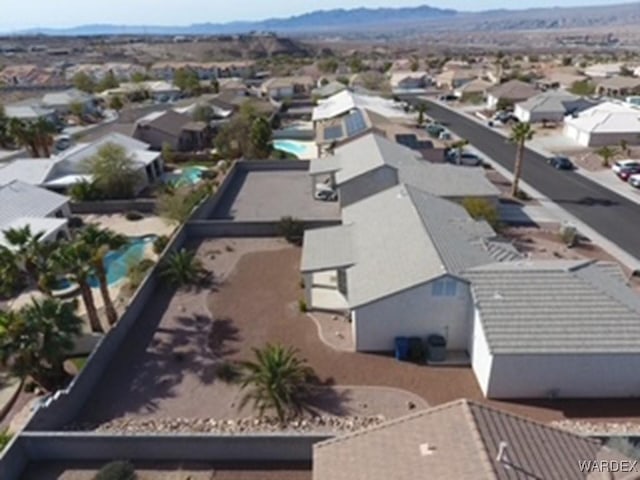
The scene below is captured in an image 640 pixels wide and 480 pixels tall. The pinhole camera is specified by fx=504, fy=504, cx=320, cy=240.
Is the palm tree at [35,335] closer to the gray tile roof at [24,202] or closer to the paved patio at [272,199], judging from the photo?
the gray tile roof at [24,202]

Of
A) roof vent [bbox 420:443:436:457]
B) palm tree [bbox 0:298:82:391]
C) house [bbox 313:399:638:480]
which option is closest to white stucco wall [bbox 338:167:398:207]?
palm tree [bbox 0:298:82:391]

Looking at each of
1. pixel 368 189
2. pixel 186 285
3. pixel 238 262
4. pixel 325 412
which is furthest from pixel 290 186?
pixel 325 412

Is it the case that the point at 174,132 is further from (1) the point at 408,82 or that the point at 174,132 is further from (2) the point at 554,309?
(1) the point at 408,82

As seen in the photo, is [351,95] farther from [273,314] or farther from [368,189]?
[273,314]

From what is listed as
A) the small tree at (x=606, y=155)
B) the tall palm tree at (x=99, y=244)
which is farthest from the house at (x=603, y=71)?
the tall palm tree at (x=99, y=244)

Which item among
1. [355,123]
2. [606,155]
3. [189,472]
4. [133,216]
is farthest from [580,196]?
[189,472]

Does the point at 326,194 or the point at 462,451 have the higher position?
the point at 462,451
